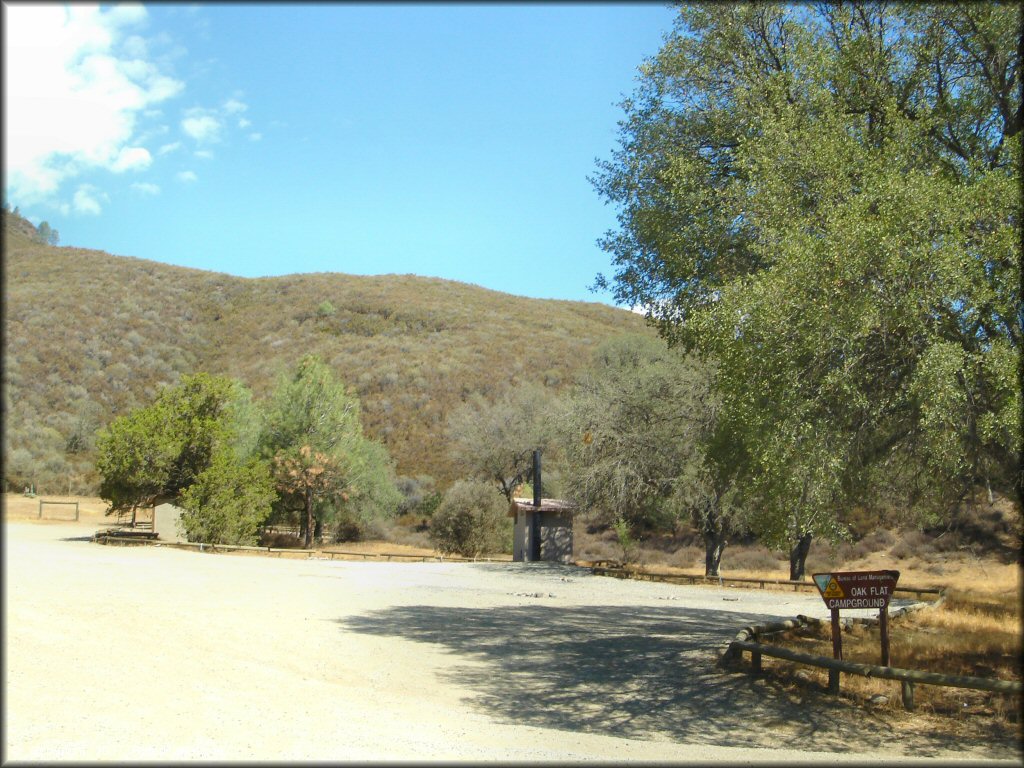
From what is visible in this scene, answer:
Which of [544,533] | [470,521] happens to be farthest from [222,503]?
[544,533]

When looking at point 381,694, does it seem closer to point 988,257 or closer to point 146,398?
point 988,257

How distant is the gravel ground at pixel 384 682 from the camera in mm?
6438

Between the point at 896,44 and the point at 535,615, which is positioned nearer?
the point at 896,44

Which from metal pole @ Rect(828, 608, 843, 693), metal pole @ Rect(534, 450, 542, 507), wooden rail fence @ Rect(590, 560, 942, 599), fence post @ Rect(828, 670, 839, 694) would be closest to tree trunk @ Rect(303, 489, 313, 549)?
metal pole @ Rect(534, 450, 542, 507)

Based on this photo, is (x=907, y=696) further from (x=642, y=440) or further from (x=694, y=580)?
(x=642, y=440)

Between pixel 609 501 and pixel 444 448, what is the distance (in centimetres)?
3109

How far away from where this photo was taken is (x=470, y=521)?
127 feet

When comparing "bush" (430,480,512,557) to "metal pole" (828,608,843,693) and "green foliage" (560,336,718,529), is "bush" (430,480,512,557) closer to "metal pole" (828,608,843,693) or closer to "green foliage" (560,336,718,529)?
"green foliage" (560,336,718,529)

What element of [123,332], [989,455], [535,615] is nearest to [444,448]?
[123,332]

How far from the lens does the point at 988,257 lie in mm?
7973

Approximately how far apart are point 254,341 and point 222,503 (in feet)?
177

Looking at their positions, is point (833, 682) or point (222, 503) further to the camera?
point (222, 503)

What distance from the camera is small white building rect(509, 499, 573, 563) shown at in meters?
32.9

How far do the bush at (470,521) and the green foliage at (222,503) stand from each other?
10.2m
